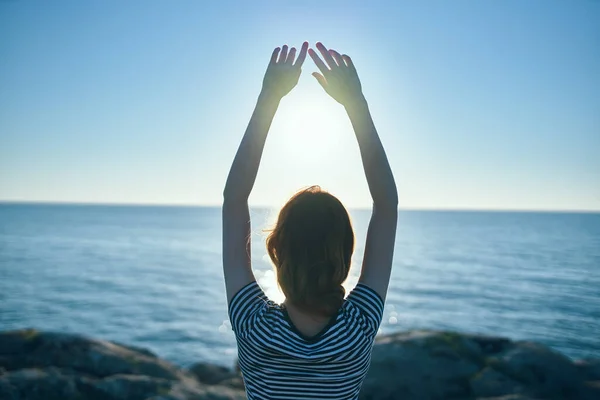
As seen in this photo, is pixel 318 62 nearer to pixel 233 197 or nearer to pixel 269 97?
pixel 269 97

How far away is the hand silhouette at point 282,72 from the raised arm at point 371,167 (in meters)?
0.10

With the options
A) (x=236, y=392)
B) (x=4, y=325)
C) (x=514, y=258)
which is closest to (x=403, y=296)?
(x=4, y=325)

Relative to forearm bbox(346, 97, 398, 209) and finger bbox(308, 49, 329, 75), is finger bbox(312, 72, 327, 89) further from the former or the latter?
forearm bbox(346, 97, 398, 209)

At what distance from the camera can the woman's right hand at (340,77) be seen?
2539mm

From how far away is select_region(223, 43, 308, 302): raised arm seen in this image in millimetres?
2240

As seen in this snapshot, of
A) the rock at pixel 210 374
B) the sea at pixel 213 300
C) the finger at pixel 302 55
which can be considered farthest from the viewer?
the sea at pixel 213 300

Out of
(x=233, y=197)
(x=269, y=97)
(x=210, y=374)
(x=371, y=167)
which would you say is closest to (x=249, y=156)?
(x=233, y=197)

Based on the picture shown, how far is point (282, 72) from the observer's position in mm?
2561

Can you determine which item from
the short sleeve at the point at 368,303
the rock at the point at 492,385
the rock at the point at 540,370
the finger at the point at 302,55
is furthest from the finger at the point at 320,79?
the rock at the point at 540,370

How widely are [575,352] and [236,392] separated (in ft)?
53.1

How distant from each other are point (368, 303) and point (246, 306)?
51 centimetres

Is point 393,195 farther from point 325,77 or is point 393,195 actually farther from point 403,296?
point 403,296

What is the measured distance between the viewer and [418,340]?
1034 cm

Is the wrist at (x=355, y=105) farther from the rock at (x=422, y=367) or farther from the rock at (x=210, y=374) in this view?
the rock at (x=210, y=374)
